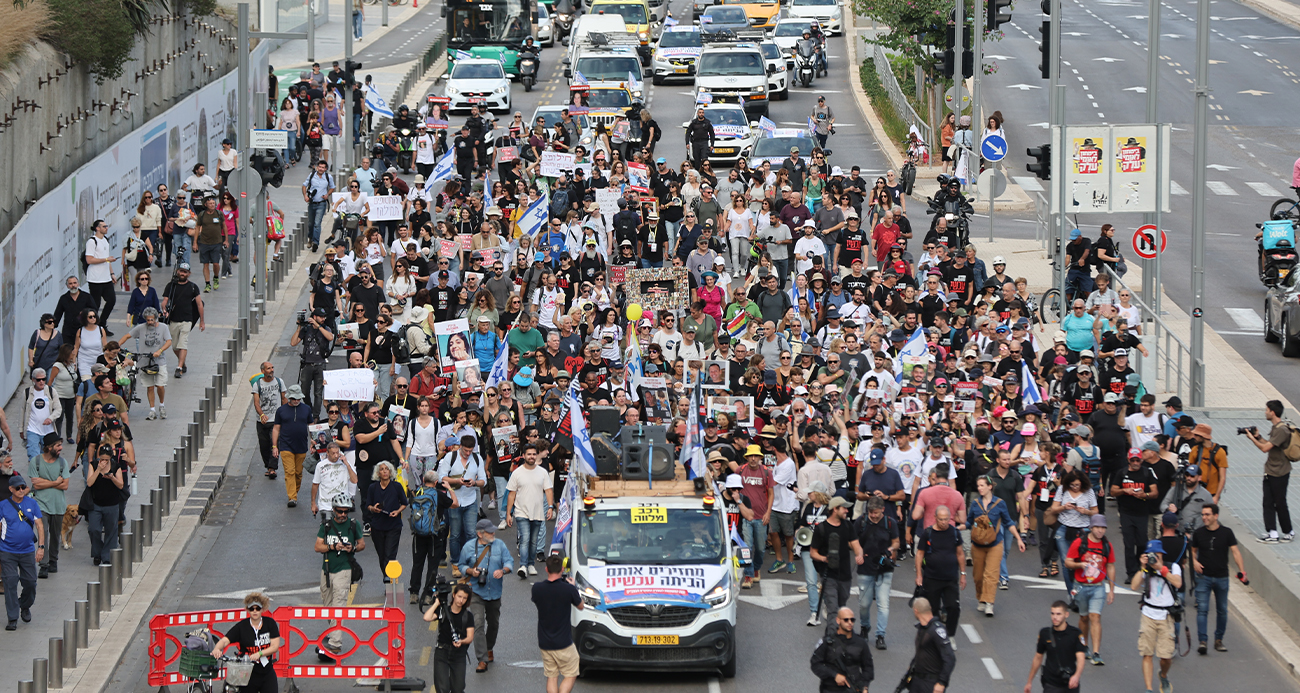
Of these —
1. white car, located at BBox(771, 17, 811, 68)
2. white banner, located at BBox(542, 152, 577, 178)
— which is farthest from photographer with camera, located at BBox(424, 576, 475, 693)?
white car, located at BBox(771, 17, 811, 68)

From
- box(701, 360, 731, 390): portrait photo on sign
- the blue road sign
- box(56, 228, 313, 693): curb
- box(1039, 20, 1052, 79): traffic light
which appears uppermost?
box(1039, 20, 1052, 79): traffic light

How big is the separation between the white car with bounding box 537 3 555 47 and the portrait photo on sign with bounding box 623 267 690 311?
38588 mm

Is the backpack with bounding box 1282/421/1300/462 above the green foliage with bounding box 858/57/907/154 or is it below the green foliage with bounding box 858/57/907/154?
below

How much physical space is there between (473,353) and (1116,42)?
55881 mm

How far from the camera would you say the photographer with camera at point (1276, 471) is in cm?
1942

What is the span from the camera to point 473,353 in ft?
80.4

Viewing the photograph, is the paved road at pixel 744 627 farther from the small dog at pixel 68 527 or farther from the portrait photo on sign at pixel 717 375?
the portrait photo on sign at pixel 717 375

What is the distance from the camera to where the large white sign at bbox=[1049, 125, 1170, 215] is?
27.4m

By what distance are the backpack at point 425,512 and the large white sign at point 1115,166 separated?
43.7 ft

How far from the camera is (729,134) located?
4088cm

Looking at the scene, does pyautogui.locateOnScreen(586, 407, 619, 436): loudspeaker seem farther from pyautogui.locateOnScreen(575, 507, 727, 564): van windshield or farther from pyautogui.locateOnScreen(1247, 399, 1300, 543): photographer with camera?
pyautogui.locateOnScreen(1247, 399, 1300, 543): photographer with camera

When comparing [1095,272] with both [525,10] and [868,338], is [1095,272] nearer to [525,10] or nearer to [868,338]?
[868,338]

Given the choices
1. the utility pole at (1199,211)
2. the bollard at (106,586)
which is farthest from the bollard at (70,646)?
the utility pole at (1199,211)

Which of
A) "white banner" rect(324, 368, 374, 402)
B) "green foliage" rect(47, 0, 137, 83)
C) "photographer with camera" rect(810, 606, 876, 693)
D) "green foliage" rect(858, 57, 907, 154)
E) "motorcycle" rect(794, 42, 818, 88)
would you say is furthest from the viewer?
"motorcycle" rect(794, 42, 818, 88)
